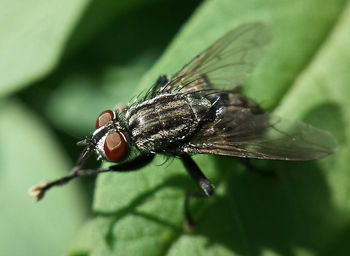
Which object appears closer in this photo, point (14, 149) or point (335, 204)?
point (335, 204)

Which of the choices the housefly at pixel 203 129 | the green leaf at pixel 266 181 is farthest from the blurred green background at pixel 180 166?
the housefly at pixel 203 129

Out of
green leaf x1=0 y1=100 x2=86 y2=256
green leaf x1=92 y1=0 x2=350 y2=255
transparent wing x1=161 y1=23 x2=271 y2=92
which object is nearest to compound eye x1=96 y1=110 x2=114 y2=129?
green leaf x1=92 y1=0 x2=350 y2=255

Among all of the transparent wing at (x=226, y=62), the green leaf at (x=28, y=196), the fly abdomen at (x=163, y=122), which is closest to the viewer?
the fly abdomen at (x=163, y=122)

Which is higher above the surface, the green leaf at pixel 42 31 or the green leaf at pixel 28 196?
the green leaf at pixel 42 31

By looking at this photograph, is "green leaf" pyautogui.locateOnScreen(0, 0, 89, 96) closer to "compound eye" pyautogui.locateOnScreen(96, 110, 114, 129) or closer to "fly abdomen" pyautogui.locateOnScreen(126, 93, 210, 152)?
"compound eye" pyautogui.locateOnScreen(96, 110, 114, 129)

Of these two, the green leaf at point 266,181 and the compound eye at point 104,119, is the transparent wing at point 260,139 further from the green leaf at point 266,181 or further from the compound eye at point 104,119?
the compound eye at point 104,119

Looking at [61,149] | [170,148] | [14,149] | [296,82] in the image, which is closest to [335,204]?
[296,82]

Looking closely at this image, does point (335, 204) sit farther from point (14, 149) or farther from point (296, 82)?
point (14, 149)
